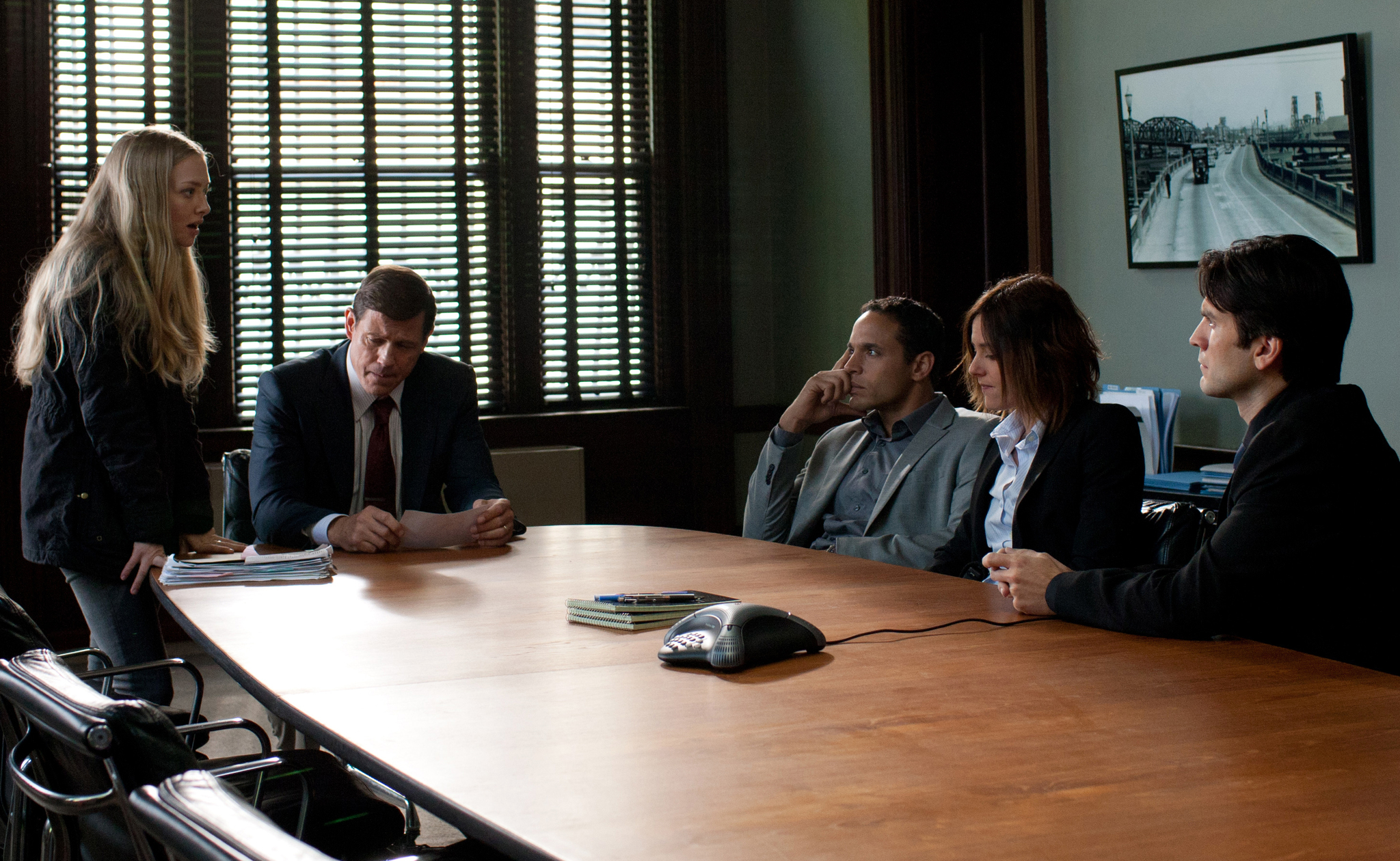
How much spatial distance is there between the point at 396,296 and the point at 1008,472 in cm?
139

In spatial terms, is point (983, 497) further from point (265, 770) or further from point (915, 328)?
point (265, 770)

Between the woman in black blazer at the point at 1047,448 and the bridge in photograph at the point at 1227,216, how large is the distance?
1.29 m

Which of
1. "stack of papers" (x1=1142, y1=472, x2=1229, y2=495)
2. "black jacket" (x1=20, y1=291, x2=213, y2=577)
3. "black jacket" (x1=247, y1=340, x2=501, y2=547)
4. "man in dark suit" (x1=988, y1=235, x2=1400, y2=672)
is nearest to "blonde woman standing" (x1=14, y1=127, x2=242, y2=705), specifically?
"black jacket" (x1=20, y1=291, x2=213, y2=577)

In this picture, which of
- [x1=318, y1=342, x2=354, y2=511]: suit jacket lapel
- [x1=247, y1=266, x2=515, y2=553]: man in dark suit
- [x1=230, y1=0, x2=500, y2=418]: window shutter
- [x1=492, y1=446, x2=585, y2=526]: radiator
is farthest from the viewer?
[x1=492, y1=446, x2=585, y2=526]: radiator

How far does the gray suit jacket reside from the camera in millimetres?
2871

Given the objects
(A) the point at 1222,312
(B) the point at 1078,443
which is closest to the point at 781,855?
(A) the point at 1222,312

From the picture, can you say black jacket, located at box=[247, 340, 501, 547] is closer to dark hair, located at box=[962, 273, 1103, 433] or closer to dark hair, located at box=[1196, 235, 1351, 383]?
dark hair, located at box=[962, 273, 1103, 433]

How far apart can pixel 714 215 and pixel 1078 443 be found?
3505mm

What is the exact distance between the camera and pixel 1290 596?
68.9 inches

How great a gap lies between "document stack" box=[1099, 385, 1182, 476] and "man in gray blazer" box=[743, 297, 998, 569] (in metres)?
0.95

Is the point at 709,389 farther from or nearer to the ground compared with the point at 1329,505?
farther from the ground

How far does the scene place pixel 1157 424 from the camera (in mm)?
3771

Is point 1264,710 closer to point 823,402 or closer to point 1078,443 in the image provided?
point 1078,443

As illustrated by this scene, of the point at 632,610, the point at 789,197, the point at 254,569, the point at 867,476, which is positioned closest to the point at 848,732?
the point at 632,610
